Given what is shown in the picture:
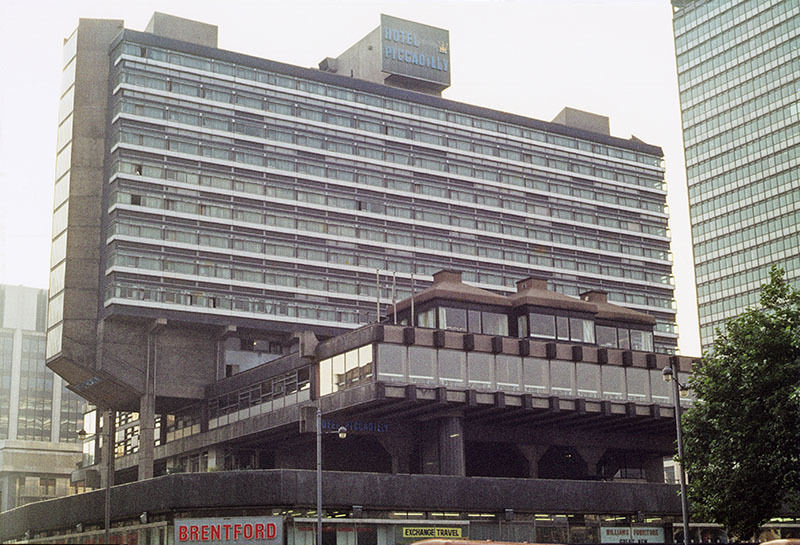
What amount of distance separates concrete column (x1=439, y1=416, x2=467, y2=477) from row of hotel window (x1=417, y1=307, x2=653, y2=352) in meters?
7.46

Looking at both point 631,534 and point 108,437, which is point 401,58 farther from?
point 631,534

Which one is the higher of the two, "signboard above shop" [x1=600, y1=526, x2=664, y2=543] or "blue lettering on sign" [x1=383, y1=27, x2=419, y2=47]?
"blue lettering on sign" [x1=383, y1=27, x2=419, y2=47]

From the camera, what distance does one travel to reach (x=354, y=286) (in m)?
110

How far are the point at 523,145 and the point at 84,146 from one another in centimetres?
5048

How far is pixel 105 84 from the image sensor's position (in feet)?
351

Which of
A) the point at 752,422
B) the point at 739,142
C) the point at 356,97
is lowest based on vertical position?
the point at 752,422

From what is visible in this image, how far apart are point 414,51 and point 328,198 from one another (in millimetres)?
28657

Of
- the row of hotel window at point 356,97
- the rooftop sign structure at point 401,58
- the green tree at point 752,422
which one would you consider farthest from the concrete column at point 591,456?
the rooftop sign structure at point 401,58

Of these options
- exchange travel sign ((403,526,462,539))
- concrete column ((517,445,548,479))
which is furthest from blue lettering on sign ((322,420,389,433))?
exchange travel sign ((403,526,462,539))

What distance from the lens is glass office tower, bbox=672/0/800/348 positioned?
139375 millimetres

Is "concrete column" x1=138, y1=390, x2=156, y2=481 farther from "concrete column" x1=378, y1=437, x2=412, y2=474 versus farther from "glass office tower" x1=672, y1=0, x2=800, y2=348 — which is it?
"glass office tower" x1=672, y1=0, x2=800, y2=348

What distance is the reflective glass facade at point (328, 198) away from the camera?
102062mm

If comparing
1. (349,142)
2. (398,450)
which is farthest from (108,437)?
(398,450)

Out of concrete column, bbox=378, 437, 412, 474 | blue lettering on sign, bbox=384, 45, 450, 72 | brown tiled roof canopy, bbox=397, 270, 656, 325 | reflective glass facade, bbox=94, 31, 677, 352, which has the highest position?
blue lettering on sign, bbox=384, 45, 450, 72
